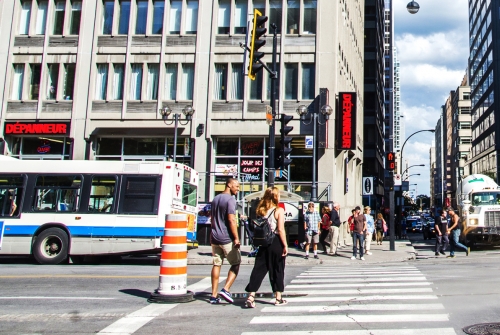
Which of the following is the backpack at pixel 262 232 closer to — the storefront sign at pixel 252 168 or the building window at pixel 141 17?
the storefront sign at pixel 252 168

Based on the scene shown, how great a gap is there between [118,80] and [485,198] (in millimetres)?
18984

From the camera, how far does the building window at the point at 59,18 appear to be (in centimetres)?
2888

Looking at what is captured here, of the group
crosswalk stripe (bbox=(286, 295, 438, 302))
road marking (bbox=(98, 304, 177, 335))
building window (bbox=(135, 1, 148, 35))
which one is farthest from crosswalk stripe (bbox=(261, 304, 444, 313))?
building window (bbox=(135, 1, 148, 35))

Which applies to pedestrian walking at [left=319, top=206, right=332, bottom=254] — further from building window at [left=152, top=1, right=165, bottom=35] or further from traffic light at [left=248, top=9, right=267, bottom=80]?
building window at [left=152, top=1, right=165, bottom=35]

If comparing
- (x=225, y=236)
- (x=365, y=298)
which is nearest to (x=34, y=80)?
(x=225, y=236)

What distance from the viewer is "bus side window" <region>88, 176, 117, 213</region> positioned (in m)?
15.3

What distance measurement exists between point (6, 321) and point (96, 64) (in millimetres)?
23034

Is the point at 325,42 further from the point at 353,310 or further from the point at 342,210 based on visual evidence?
the point at 353,310

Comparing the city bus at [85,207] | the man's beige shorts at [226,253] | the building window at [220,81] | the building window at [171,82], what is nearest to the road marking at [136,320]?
→ the man's beige shorts at [226,253]

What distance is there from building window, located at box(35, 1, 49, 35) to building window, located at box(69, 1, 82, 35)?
144 centimetres

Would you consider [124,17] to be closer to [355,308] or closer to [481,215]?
[481,215]

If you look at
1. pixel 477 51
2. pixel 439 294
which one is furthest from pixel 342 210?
pixel 477 51

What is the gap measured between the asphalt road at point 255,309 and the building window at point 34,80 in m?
18.6

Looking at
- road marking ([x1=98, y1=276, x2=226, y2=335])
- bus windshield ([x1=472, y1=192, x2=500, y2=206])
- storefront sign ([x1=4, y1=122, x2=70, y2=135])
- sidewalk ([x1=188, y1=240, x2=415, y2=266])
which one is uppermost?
storefront sign ([x1=4, y1=122, x2=70, y2=135])
